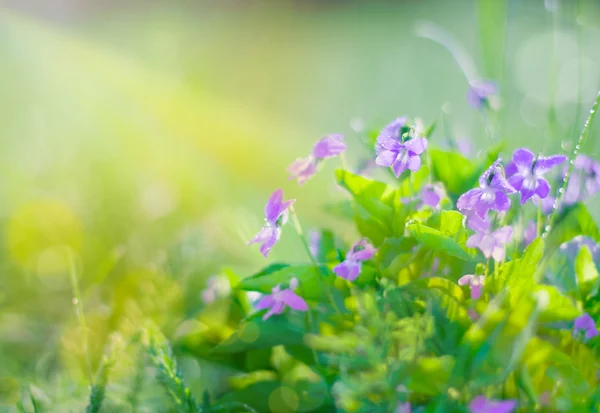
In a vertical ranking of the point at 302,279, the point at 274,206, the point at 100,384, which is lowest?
the point at 100,384

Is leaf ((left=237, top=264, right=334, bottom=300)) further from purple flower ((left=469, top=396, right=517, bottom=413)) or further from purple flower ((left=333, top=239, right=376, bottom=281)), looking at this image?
purple flower ((left=469, top=396, right=517, bottom=413))

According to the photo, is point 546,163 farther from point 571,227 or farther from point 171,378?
point 171,378

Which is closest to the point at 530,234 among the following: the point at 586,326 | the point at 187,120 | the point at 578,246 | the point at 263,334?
the point at 578,246

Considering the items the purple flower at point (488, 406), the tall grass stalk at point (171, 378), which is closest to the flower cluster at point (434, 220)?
the purple flower at point (488, 406)

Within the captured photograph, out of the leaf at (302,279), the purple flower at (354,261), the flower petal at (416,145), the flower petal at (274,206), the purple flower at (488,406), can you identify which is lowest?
the purple flower at (488,406)

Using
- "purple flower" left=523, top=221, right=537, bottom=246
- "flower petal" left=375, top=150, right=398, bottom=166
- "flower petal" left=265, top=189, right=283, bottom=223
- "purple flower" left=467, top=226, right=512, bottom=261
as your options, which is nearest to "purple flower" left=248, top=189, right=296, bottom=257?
"flower petal" left=265, top=189, right=283, bottom=223

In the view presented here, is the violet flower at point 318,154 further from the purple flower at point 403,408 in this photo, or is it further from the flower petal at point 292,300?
the purple flower at point 403,408
